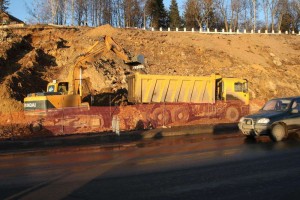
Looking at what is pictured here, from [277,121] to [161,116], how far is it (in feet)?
32.0

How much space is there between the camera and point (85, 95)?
30125 mm

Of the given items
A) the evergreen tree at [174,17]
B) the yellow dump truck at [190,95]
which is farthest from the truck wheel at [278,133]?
the evergreen tree at [174,17]

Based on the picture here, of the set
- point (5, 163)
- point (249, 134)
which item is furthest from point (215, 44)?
point (5, 163)

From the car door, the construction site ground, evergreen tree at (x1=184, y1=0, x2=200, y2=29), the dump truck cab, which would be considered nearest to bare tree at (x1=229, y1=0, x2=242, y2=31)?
evergreen tree at (x1=184, y1=0, x2=200, y2=29)

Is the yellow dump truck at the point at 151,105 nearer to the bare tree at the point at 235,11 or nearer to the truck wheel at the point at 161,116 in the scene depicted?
the truck wheel at the point at 161,116

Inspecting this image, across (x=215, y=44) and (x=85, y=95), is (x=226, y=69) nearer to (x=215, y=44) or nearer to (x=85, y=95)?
(x=215, y=44)

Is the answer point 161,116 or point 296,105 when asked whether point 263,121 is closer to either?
point 296,105

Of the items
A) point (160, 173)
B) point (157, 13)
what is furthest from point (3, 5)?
point (160, 173)

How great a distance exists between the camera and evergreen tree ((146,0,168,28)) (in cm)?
9612

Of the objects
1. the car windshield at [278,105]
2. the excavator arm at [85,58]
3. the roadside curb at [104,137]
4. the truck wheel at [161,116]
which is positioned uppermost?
the excavator arm at [85,58]

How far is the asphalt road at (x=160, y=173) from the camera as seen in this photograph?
26.5ft

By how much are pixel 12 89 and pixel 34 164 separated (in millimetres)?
23768

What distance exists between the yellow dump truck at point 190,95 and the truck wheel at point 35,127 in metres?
7.33

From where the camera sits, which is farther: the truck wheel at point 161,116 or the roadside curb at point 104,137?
the truck wheel at point 161,116
